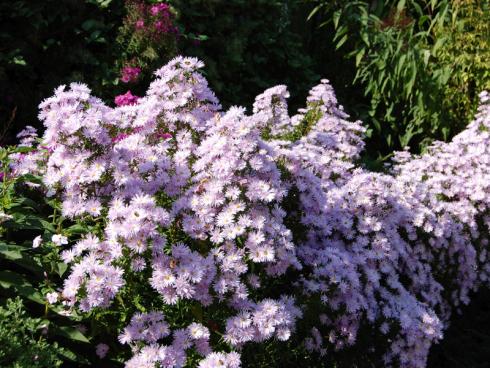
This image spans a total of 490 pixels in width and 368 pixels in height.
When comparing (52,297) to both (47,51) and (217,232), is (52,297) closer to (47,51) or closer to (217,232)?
(217,232)

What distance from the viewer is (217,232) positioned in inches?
96.0

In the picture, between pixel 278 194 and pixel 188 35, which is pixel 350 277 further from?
pixel 188 35

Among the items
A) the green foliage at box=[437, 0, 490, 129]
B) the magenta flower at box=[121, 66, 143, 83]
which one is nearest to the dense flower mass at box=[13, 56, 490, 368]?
the magenta flower at box=[121, 66, 143, 83]

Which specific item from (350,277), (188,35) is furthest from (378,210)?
(188,35)

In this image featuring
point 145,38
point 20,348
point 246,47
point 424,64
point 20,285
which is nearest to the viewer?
point 20,348

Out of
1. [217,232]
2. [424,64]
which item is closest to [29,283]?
[217,232]

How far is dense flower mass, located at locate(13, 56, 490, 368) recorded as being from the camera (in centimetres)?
233

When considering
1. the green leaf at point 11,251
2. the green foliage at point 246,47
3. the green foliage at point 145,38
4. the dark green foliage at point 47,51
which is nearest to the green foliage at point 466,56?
the green foliage at point 246,47

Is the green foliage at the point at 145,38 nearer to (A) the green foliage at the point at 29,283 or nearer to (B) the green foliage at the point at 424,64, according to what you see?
(B) the green foliage at the point at 424,64

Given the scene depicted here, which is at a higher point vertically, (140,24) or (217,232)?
(140,24)

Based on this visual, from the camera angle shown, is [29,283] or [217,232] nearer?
[217,232]

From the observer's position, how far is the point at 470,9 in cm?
576

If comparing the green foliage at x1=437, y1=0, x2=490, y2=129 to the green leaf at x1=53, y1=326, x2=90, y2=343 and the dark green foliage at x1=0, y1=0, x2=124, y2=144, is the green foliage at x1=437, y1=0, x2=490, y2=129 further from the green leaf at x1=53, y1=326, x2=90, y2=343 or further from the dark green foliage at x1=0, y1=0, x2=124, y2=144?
the green leaf at x1=53, y1=326, x2=90, y2=343

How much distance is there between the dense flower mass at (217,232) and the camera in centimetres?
233
